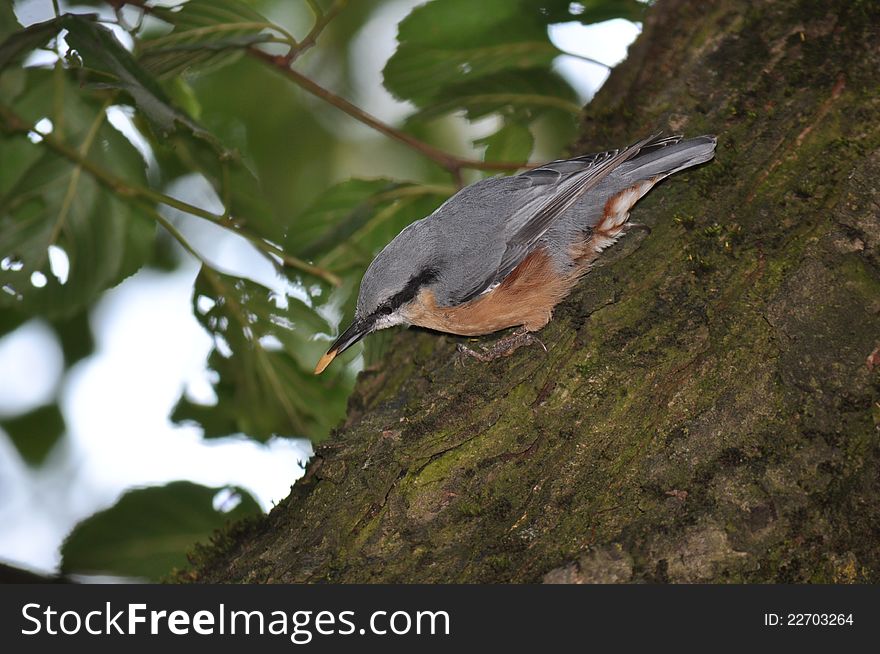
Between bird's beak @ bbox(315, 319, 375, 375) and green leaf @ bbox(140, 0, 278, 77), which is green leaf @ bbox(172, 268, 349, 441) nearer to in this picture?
bird's beak @ bbox(315, 319, 375, 375)

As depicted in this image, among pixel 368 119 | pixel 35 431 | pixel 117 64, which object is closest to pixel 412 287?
pixel 368 119

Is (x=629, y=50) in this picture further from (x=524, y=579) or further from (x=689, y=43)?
(x=524, y=579)

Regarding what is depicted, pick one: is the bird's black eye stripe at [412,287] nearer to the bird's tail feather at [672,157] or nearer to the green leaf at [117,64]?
the bird's tail feather at [672,157]

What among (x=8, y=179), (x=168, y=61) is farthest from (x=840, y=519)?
(x=8, y=179)

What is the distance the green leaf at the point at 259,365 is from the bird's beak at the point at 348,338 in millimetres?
80

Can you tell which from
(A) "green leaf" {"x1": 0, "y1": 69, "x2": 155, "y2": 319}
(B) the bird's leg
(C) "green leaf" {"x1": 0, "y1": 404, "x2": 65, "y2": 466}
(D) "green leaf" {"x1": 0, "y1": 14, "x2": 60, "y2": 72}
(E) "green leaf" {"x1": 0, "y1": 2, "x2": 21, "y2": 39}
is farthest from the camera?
(C) "green leaf" {"x1": 0, "y1": 404, "x2": 65, "y2": 466}

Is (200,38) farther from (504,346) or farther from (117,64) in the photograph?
(504,346)

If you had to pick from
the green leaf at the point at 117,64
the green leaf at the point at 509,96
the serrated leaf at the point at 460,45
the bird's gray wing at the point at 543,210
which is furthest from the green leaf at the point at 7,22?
the bird's gray wing at the point at 543,210


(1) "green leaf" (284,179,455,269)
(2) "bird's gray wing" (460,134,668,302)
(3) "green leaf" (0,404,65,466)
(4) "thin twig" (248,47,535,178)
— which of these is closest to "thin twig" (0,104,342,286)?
(1) "green leaf" (284,179,455,269)

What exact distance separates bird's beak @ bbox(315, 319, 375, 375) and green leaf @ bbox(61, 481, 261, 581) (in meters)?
0.58

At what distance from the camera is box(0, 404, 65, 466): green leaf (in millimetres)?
3814

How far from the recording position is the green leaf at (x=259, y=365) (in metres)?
2.95

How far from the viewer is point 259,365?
3002 mm

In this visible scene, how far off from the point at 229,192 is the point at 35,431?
1.84m
